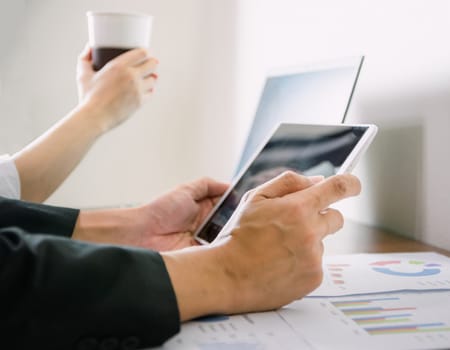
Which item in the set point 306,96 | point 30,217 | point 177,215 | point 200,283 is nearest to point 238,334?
point 200,283

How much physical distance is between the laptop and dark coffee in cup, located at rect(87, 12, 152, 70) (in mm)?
267

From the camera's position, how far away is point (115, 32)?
108 cm

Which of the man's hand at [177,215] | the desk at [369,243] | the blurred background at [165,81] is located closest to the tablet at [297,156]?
the man's hand at [177,215]

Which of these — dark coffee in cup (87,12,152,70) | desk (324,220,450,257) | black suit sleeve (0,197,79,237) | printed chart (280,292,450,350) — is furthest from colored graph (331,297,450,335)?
dark coffee in cup (87,12,152,70)

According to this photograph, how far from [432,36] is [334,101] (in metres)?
0.17

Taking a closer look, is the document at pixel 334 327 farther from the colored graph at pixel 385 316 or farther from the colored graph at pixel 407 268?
the colored graph at pixel 407 268

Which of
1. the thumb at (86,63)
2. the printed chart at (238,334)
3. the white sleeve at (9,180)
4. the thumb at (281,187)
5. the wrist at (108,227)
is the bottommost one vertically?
the wrist at (108,227)

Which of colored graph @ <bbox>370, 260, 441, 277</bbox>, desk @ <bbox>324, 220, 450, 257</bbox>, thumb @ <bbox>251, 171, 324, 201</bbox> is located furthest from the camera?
desk @ <bbox>324, 220, 450, 257</bbox>

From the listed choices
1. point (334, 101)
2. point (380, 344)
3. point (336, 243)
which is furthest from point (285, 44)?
point (380, 344)

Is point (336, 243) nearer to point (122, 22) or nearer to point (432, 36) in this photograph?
point (432, 36)

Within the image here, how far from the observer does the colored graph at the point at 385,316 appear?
0.58 m

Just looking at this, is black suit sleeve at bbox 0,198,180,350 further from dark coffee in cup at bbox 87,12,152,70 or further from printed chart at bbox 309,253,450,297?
Result: dark coffee in cup at bbox 87,12,152,70

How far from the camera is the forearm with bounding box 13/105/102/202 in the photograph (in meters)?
1.11

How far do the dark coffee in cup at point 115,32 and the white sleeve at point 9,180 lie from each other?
0.24m
